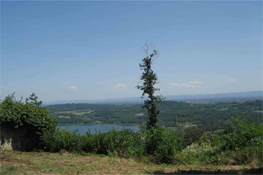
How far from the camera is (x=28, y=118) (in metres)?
10.7

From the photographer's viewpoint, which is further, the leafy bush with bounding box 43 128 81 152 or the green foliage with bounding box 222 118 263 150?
the leafy bush with bounding box 43 128 81 152

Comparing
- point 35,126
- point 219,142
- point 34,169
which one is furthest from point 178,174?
point 35,126

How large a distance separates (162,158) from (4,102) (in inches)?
329

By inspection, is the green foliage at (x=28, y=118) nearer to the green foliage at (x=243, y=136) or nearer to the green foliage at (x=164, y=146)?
the green foliage at (x=164, y=146)

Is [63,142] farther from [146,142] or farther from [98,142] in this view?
[146,142]

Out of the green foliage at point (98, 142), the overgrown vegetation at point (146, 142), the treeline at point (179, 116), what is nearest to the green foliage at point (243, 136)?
the overgrown vegetation at point (146, 142)

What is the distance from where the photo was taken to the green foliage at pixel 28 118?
10.1m

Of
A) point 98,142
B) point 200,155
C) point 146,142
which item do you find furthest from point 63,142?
point 200,155

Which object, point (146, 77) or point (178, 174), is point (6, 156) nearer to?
point (178, 174)

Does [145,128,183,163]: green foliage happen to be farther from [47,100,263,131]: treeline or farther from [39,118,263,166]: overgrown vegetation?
[47,100,263,131]: treeline

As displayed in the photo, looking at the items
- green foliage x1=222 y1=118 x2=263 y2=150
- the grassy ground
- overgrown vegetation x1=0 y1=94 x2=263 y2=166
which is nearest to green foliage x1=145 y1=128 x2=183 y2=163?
overgrown vegetation x1=0 y1=94 x2=263 y2=166

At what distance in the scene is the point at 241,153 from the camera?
7.51m

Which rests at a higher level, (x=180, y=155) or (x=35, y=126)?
(x=35, y=126)

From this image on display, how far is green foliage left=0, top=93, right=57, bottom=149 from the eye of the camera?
10062 mm
